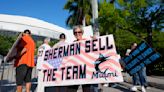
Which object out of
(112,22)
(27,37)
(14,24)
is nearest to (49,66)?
(27,37)

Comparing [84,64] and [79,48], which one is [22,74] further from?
[84,64]

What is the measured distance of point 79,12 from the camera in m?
43.8

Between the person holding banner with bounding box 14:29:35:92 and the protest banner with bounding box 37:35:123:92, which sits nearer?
the protest banner with bounding box 37:35:123:92

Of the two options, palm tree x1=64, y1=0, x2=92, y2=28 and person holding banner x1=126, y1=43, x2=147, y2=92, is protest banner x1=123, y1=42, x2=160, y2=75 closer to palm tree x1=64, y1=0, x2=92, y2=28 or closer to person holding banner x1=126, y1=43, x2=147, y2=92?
person holding banner x1=126, y1=43, x2=147, y2=92

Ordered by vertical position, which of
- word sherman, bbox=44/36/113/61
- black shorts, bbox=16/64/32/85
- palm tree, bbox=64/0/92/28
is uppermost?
palm tree, bbox=64/0/92/28

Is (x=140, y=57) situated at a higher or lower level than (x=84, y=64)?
higher

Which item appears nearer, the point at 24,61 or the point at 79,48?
the point at 79,48

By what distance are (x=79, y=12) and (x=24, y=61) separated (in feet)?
124

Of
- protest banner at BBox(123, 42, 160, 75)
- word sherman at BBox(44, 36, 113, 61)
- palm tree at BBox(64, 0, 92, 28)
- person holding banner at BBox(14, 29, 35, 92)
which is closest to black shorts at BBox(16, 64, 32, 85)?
person holding banner at BBox(14, 29, 35, 92)

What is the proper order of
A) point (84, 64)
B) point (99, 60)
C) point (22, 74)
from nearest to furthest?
point (99, 60) < point (84, 64) < point (22, 74)

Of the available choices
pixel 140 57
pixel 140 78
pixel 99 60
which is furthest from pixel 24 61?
pixel 140 78

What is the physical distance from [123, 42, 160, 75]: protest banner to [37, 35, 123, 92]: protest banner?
9.21 feet

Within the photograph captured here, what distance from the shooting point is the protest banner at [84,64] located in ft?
15.9

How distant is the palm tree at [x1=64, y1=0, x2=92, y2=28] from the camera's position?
41438mm
